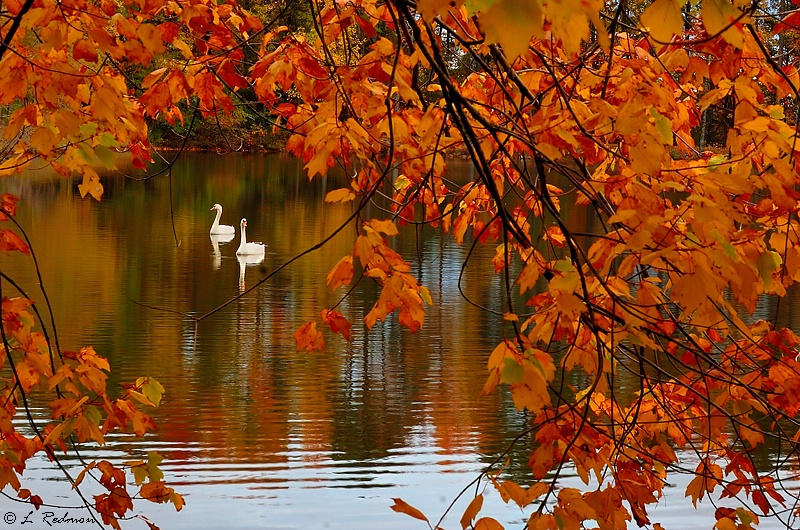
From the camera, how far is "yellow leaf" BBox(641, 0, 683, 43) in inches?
59.9

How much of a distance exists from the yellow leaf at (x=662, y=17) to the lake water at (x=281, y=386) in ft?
4.53

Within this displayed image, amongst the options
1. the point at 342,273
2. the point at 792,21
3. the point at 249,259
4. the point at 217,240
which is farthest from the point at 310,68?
the point at 217,240

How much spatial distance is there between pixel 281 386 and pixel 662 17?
7.43m

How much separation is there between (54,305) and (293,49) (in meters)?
9.60

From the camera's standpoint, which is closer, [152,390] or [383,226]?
[383,226]

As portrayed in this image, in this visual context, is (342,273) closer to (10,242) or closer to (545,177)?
(545,177)

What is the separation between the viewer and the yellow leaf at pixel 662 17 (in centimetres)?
152

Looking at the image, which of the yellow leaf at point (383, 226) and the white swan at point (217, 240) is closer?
the yellow leaf at point (383, 226)

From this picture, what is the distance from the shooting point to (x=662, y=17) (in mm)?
1525

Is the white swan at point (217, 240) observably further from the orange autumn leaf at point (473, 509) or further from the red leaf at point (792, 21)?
the orange autumn leaf at point (473, 509)

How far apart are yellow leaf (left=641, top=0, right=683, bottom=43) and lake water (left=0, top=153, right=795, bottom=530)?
54.3 inches

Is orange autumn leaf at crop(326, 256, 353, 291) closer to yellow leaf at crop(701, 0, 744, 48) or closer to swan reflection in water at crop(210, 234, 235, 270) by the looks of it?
yellow leaf at crop(701, 0, 744, 48)

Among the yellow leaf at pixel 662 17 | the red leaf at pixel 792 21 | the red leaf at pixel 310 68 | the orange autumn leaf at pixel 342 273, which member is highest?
the red leaf at pixel 792 21

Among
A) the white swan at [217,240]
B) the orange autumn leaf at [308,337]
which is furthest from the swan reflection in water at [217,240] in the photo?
the orange autumn leaf at [308,337]
